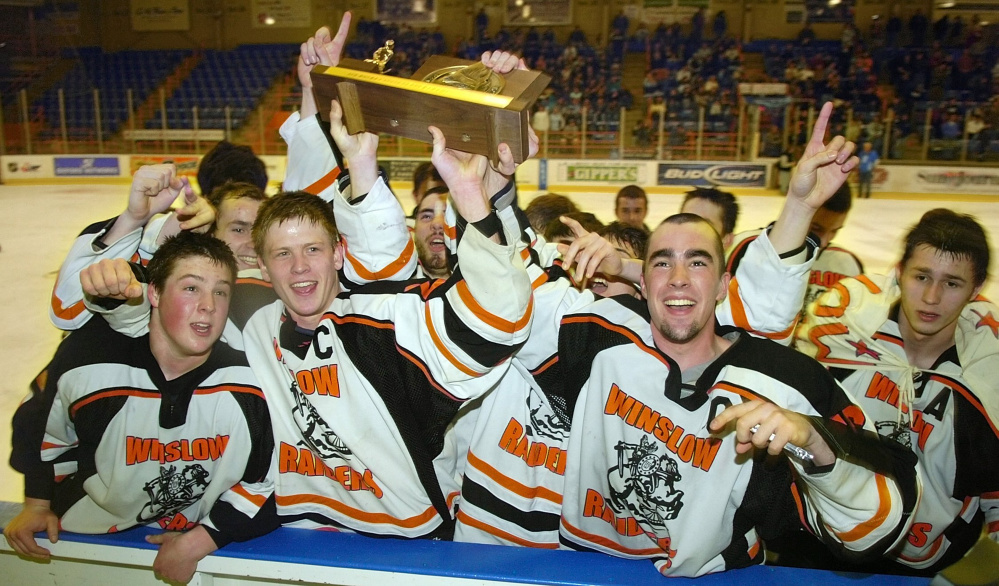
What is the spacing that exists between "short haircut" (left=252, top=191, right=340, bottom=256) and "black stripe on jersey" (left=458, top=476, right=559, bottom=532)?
810mm

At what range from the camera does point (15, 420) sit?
1.99 m

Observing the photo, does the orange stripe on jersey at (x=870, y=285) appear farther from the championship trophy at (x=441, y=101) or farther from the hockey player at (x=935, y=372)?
the championship trophy at (x=441, y=101)

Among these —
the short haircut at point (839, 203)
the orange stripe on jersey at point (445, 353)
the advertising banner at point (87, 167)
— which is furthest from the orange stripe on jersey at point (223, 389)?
the advertising banner at point (87, 167)

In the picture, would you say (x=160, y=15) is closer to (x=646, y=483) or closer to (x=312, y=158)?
(x=312, y=158)

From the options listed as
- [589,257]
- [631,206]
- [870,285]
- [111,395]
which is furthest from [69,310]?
[631,206]

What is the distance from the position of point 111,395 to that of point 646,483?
54.8 inches

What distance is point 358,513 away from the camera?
193cm

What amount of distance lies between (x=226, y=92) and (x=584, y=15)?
10247mm

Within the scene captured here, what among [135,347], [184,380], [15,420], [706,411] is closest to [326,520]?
[184,380]

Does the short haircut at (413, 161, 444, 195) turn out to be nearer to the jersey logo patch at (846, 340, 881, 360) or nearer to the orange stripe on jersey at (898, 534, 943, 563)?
the jersey logo patch at (846, 340, 881, 360)

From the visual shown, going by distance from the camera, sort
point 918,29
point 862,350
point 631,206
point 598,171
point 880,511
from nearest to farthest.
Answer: point 880,511 < point 862,350 < point 631,206 < point 598,171 < point 918,29

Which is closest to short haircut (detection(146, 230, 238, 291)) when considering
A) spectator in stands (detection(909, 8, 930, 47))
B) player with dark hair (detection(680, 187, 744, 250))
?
player with dark hair (detection(680, 187, 744, 250))

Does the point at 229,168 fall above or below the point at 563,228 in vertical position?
above

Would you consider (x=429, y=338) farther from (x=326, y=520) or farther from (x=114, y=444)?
(x=114, y=444)
